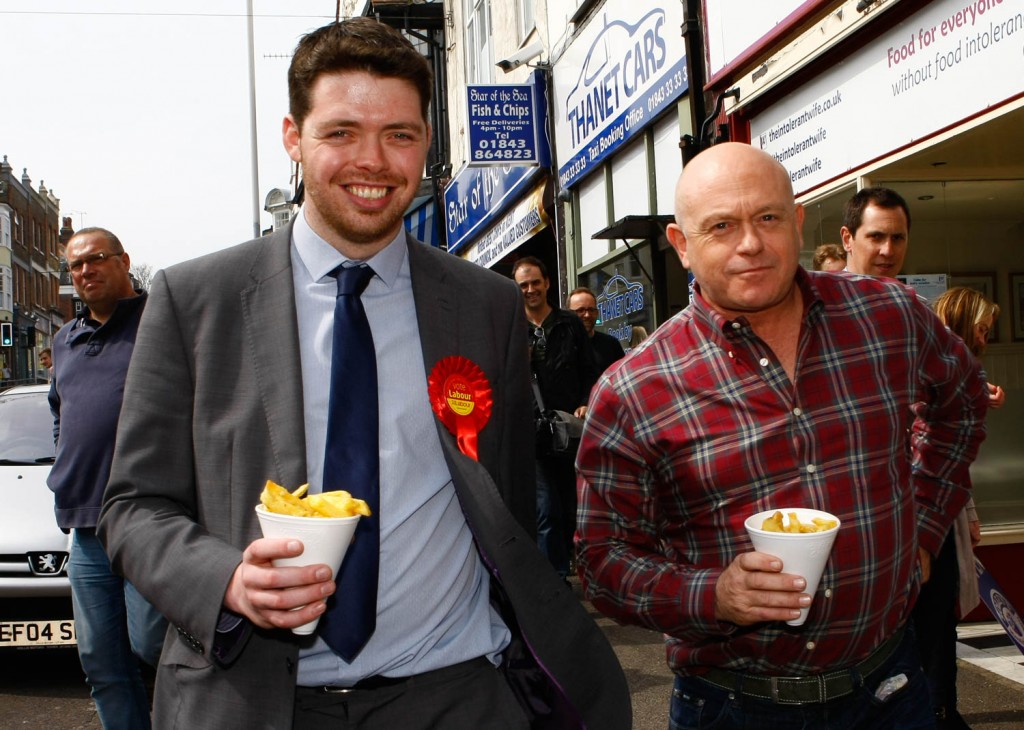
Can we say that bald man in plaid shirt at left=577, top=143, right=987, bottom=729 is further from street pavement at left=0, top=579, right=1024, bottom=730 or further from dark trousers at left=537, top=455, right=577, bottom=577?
dark trousers at left=537, top=455, right=577, bottom=577

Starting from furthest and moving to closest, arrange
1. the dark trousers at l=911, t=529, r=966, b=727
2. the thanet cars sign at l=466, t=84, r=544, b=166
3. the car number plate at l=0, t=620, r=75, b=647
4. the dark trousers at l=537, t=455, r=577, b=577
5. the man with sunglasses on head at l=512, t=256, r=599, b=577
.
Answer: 1. the thanet cars sign at l=466, t=84, r=544, b=166
2. the man with sunglasses on head at l=512, t=256, r=599, b=577
3. the dark trousers at l=537, t=455, r=577, b=577
4. the car number plate at l=0, t=620, r=75, b=647
5. the dark trousers at l=911, t=529, r=966, b=727

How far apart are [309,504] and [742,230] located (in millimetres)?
1289

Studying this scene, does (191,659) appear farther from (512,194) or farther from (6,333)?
(6,333)

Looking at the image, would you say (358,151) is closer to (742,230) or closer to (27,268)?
(742,230)

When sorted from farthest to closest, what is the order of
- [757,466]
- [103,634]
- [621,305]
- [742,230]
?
[621,305] → [103,634] → [742,230] → [757,466]

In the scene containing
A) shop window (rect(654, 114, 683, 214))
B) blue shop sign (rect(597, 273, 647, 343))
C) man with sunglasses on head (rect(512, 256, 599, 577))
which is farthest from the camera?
blue shop sign (rect(597, 273, 647, 343))

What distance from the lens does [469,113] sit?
13.0 m

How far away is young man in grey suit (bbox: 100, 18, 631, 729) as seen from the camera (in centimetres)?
187

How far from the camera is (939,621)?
3816 mm

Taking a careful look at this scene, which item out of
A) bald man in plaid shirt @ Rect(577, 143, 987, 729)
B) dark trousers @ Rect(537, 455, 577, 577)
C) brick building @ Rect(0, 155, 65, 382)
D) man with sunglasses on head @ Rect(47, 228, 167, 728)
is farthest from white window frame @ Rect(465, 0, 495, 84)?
brick building @ Rect(0, 155, 65, 382)

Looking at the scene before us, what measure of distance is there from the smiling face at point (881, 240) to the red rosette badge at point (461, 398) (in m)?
2.93

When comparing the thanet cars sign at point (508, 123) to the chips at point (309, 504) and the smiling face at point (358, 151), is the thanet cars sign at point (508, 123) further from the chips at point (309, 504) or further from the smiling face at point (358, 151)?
the chips at point (309, 504)

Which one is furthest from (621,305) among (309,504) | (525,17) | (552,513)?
(309,504)

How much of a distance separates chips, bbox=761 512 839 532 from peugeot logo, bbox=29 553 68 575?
497 centimetres
